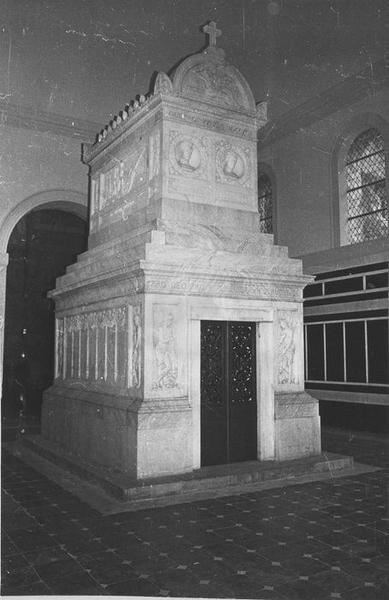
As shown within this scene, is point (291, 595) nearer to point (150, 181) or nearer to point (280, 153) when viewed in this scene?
point (150, 181)

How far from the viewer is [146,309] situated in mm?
6695

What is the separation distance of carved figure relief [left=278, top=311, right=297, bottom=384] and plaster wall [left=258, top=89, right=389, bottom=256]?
16.3ft

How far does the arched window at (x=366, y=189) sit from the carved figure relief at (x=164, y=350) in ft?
21.4

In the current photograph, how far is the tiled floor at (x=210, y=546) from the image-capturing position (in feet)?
12.6

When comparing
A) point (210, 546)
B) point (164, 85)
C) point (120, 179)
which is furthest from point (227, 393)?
point (164, 85)

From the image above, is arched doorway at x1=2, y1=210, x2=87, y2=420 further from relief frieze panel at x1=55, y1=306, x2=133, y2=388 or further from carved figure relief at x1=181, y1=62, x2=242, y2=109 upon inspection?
carved figure relief at x1=181, y1=62, x2=242, y2=109

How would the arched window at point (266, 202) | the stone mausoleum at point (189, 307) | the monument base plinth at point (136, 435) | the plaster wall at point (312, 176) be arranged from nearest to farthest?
the monument base plinth at point (136, 435)
the stone mausoleum at point (189, 307)
the plaster wall at point (312, 176)
the arched window at point (266, 202)

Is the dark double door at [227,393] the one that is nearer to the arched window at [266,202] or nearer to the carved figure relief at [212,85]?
the carved figure relief at [212,85]

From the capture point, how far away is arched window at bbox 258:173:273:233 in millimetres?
14422

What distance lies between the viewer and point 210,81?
7895mm

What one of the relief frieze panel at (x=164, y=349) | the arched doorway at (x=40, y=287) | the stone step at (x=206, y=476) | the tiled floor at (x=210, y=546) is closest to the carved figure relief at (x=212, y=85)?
the relief frieze panel at (x=164, y=349)

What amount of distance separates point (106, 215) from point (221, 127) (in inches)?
93.2

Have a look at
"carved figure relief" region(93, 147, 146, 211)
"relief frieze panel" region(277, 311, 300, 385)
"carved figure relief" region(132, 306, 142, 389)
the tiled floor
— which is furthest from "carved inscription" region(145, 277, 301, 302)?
the tiled floor

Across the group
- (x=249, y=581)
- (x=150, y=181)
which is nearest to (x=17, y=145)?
(x=150, y=181)
